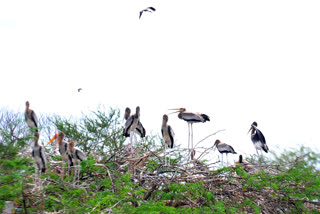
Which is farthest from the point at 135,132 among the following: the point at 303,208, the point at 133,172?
the point at 303,208

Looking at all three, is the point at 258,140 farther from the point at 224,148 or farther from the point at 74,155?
the point at 74,155

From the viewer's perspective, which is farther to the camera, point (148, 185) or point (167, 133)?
point (167, 133)

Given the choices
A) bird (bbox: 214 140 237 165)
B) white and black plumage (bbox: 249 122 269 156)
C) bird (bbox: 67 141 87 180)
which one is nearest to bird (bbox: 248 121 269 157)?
white and black plumage (bbox: 249 122 269 156)

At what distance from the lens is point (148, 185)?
9016 mm

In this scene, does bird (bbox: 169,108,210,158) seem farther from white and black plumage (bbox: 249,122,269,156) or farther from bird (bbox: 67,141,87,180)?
bird (bbox: 67,141,87,180)

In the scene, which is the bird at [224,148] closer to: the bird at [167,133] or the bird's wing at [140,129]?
the bird at [167,133]

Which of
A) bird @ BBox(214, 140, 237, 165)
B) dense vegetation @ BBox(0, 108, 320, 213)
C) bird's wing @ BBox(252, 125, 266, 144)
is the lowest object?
dense vegetation @ BBox(0, 108, 320, 213)

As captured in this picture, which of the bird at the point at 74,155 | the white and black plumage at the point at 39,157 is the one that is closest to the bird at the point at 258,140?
the bird at the point at 74,155

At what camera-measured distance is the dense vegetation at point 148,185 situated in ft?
21.5

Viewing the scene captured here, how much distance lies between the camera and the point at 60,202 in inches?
255

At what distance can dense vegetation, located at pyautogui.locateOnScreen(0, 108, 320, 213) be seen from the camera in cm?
654

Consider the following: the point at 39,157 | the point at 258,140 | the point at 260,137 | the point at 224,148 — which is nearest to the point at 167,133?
the point at 224,148

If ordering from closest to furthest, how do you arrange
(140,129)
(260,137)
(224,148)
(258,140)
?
(140,129) → (224,148) → (260,137) → (258,140)

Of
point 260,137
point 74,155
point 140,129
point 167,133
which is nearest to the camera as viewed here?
point 74,155
